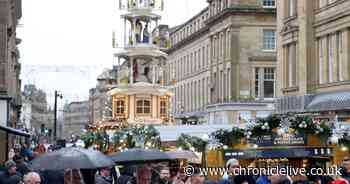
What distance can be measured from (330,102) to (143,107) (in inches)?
376

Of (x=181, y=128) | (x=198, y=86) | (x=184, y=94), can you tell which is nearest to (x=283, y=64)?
(x=181, y=128)

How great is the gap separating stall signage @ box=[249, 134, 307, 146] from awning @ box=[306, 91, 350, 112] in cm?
1583

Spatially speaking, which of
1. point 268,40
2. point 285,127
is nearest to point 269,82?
point 268,40

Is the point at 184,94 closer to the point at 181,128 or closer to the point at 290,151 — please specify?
the point at 181,128

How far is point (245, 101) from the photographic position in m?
65.4

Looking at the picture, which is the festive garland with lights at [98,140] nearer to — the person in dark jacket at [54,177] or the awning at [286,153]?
the awning at [286,153]

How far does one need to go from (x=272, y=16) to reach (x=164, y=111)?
2374 centimetres

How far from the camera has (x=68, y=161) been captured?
40.9 ft

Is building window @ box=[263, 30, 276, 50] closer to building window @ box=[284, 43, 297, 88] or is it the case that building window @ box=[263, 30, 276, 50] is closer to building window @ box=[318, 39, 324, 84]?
building window @ box=[284, 43, 297, 88]

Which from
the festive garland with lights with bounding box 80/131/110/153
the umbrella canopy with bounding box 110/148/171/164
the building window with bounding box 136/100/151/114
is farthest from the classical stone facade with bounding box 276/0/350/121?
the umbrella canopy with bounding box 110/148/171/164

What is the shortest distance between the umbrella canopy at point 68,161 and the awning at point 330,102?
24699mm

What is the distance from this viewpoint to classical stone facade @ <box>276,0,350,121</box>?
38.2 metres

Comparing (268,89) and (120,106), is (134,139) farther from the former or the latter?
(268,89)

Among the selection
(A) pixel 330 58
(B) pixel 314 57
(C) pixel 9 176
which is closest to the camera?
(C) pixel 9 176
